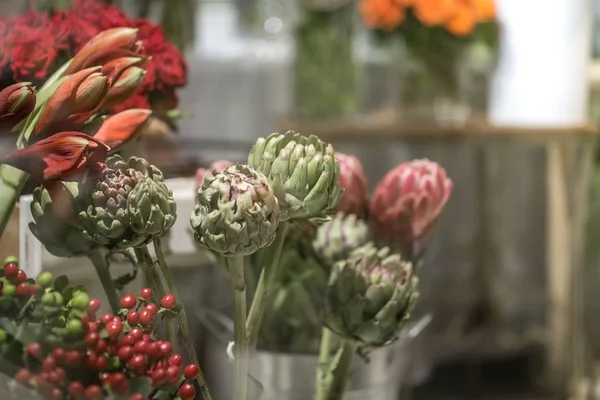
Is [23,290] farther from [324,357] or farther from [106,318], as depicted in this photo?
[324,357]

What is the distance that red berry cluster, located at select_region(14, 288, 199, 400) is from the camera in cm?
28

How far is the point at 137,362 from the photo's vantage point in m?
0.29

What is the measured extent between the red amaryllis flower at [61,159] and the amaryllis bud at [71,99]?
0.04 ft

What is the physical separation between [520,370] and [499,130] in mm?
546

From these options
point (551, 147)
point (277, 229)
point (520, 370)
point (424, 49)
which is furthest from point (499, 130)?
point (277, 229)

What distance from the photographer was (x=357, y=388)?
474 millimetres

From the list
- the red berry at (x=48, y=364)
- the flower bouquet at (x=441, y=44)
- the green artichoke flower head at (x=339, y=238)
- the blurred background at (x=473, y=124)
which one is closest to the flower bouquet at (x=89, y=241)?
the red berry at (x=48, y=364)

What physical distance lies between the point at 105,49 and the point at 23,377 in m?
0.16

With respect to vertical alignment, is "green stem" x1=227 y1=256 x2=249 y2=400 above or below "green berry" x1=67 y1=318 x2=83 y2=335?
below

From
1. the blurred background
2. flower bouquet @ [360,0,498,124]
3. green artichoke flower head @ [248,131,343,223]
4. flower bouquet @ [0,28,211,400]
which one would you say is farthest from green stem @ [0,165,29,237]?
flower bouquet @ [360,0,498,124]

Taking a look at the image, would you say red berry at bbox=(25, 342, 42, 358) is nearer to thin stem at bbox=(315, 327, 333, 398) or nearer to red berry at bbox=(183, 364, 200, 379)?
red berry at bbox=(183, 364, 200, 379)

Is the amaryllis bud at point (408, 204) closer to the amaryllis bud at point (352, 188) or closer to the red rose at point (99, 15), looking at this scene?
the amaryllis bud at point (352, 188)

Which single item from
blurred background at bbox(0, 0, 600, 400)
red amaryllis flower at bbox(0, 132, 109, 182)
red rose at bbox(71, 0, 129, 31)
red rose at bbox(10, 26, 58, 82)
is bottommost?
blurred background at bbox(0, 0, 600, 400)

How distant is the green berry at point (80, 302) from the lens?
29cm
